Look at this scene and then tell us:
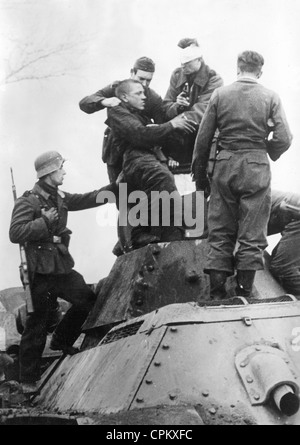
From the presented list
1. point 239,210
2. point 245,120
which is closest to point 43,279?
point 239,210

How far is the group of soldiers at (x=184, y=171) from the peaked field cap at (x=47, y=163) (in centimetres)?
1

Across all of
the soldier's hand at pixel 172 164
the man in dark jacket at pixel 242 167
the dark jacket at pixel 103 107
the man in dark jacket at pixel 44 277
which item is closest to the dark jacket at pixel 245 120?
the man in dark jacket at pixel 242 167

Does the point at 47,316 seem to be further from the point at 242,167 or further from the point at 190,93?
the point at 242,167

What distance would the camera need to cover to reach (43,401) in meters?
7.34

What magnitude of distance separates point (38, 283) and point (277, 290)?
8.07 ft

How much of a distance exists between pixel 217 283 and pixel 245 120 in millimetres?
1296

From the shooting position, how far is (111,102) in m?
8.09

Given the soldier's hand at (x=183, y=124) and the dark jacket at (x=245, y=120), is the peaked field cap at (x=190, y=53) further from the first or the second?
the dark jacket at (x=245, y=120)

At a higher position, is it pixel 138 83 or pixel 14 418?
pixel 138 83

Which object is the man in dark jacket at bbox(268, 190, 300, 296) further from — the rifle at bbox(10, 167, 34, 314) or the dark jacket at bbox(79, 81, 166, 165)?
the rifle at bbox(10, 167, 34, 314)
